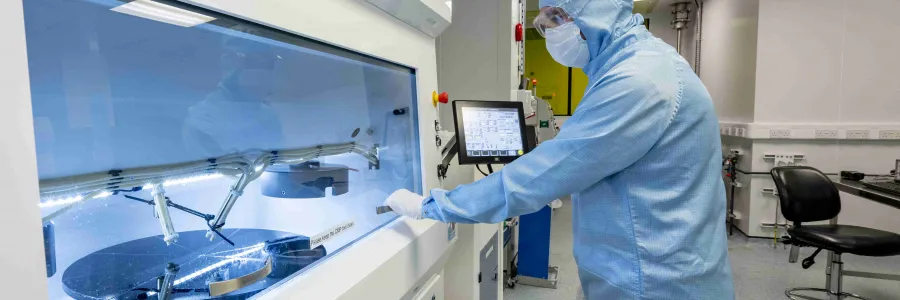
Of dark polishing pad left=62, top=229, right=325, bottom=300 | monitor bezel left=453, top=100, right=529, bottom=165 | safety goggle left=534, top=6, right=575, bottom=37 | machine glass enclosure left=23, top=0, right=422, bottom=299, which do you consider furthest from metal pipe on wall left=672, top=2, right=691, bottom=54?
dark polishing pad left=62, top=229, right=325, bottom=300

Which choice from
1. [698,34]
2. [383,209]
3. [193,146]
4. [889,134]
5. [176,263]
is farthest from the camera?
[698,34]

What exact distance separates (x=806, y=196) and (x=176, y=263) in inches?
131

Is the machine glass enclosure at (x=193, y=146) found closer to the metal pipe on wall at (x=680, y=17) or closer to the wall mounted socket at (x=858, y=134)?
the wall mounted socket at (x=858, y=134)

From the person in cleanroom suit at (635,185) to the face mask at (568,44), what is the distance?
0.12 meters

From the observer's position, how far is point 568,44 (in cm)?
125

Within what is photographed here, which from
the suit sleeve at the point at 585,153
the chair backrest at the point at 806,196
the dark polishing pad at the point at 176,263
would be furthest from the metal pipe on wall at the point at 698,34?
the dark polishing pad at the point at 176,263

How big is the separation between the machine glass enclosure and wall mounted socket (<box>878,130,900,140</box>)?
4.26 metres

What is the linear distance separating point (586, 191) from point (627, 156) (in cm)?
16

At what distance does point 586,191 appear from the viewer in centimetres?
112

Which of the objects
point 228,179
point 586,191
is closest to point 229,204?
point 228,179

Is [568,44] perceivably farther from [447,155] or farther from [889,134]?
[889,134]

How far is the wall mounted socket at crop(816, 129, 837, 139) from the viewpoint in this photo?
3.84 meters

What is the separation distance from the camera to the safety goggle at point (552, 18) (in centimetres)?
123

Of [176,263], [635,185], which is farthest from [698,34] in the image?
[176,263]
